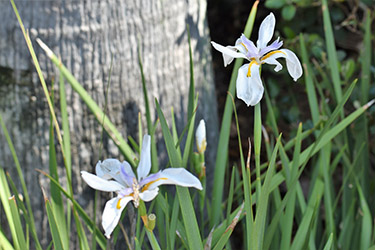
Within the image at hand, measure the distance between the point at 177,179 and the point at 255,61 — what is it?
0.71ft

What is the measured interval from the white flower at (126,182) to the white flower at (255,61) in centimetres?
15

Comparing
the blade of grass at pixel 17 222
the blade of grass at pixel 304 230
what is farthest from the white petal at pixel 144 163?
the blade of grass at pixel 304 230

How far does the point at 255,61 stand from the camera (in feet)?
2.43

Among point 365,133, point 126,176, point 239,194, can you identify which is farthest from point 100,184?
point 365,133

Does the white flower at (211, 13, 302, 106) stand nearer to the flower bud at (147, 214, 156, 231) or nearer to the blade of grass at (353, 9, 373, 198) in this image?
the flower bud at (147, 214, 156, 231)

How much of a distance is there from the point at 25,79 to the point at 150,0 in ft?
1.31

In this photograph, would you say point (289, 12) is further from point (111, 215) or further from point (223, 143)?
point (111, 215)

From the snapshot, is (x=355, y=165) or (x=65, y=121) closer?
(x=65, y=121)

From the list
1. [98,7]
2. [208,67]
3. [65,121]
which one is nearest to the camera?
[65,121]

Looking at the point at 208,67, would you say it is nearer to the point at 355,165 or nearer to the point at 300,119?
the point at 355,165

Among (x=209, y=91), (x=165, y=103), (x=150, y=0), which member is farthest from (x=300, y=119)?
(x=150, y=0)

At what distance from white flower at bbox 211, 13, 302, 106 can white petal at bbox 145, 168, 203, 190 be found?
14 cm

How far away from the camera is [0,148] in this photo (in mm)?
1370

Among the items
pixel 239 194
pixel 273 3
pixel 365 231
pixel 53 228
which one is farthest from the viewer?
pixel 273 3
